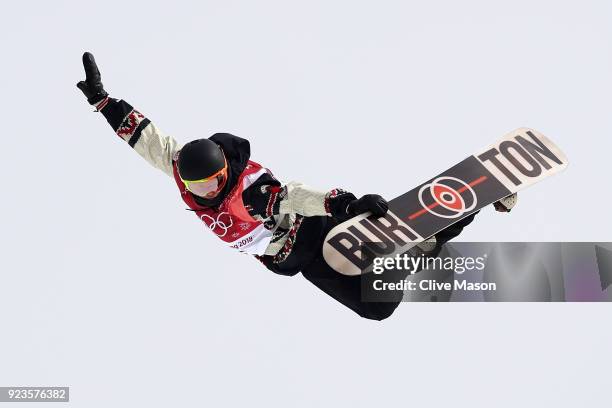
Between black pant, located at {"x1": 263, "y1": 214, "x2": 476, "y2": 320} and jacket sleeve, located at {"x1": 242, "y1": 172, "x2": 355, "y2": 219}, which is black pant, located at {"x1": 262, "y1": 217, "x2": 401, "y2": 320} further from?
jacket sleeve, located at {"x1": 242, "y1": 172, "x2": 355, "y2": 219}

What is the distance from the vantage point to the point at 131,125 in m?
4.15

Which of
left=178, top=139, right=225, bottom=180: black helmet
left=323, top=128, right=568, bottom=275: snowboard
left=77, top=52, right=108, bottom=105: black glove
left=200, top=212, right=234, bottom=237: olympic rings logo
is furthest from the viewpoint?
left=77, top=52, right=108, bottom=105: black glove

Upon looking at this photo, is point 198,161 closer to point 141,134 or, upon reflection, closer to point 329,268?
point 141,134

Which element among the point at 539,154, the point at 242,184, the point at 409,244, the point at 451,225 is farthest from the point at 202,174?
the point at 539,154

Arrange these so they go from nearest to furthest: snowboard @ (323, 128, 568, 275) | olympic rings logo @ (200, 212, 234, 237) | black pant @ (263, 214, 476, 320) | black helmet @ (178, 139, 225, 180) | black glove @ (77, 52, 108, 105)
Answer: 1. black helmet @ (178, 139, 225, 180)
2. snowboard @ (323, 128, 568, 275)
3. olympic rings logo @ (200, 212, 234, 237)
4. black glove @ (77, 52, 108, 105)
5. black pant @ (263, 214, 476, 320)

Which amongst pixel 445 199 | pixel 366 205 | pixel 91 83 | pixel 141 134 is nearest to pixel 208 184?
pixel 141 134

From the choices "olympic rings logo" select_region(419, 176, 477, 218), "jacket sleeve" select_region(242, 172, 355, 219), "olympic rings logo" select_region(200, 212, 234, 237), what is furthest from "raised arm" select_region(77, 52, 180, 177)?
"olympic rings logo" select_region(419, 176, 477, 218)

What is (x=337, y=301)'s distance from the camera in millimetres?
4508

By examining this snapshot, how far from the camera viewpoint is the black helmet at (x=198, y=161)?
3.69 meters

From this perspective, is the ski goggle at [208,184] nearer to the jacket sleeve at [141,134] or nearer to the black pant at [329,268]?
the jacket sleeve at [141,134]

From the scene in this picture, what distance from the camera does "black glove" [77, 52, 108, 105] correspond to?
4.14m

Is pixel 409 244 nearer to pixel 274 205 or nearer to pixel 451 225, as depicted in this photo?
pixel 451 225

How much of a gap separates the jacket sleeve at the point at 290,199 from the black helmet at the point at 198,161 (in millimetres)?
275

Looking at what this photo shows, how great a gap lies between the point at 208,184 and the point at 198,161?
15cm
